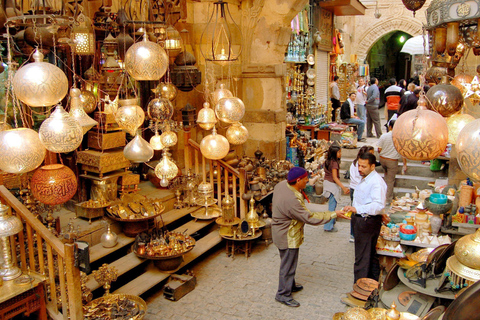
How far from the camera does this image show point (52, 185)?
3.58m

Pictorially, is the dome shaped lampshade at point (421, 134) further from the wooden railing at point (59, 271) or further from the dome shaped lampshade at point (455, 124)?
the wooden railing at point (59, 271)

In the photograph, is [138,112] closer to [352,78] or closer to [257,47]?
[257,47]

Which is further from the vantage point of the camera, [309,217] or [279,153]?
[279,153]

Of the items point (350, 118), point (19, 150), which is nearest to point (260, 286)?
point (19, 150)

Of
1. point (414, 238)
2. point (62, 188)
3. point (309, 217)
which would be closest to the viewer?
point (62, 188)

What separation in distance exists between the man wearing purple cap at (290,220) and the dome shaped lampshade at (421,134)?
2.13 metres

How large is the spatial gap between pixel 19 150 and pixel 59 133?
27cm

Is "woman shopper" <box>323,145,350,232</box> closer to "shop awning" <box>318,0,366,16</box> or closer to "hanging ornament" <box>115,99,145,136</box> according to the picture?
"hanging ornament" <box>115,99,145,136</box>

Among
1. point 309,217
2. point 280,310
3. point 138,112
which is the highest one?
point 138,112

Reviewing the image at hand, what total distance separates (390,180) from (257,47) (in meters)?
3.40

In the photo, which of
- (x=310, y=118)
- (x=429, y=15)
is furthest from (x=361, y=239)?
(x=310, y=118)

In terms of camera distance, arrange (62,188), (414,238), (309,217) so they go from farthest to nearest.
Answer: (414,238) < (309,217) < (62,188)

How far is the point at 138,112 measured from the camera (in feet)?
13.3

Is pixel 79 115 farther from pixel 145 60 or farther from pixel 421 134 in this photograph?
pixel 421 134
